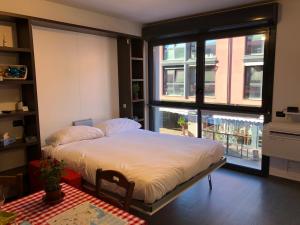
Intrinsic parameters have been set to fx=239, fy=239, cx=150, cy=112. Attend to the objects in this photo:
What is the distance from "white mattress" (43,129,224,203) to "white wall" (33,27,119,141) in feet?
2.19

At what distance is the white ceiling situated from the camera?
10.8 feet

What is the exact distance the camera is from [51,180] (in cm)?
158

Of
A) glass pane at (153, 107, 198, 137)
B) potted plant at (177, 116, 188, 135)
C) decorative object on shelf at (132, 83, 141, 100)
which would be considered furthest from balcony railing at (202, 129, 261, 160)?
decorative object on shelf at (132, 83, 141, 100)

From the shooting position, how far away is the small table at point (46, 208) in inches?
56.2

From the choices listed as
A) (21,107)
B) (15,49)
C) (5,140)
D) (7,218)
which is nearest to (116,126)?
(21,107)

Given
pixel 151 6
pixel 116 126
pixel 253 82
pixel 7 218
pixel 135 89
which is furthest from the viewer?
pixel 135 89

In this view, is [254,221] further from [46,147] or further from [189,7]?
[189,7]

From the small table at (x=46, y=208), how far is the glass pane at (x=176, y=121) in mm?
3096

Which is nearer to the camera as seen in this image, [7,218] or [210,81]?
[7,218]

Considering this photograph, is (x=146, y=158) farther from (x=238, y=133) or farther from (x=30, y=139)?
(x=238, y=133)

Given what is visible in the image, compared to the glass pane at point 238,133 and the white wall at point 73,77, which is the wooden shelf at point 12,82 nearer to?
the white wall at point 73,77

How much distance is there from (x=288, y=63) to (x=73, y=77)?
10.4 ft

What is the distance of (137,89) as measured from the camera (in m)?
4.62

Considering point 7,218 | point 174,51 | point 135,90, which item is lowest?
point 7,218
